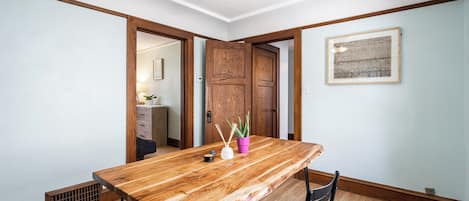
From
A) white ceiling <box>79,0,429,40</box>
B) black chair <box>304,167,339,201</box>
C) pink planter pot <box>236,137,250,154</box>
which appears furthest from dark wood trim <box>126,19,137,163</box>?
black chair <box>304,167,339,201</box>

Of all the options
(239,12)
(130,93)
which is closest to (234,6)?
(239,12)

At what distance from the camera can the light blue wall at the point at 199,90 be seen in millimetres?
3426

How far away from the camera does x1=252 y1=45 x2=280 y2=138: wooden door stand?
12.8 ft

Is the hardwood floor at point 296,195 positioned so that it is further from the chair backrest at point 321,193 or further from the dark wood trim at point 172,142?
the dark wood trim at point 172,142

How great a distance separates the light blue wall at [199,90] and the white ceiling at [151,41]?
164 centimetres

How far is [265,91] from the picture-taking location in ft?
14.1

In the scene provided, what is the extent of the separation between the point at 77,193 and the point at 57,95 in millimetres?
921

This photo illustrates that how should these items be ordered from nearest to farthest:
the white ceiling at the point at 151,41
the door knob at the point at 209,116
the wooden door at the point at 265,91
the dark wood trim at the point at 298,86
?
the dark wood trim at the point at 298,86 → the door knob at the point at 209,116 → the wooden door at the point at 265,91 → the white ceiling at the point at 151,41

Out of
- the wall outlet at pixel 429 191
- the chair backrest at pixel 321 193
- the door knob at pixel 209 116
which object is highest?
the door knob at pixel 209 116

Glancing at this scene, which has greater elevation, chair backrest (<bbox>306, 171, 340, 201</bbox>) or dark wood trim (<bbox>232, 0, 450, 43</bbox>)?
dark wood trim (<bbox>232, 0, 450, 43</bbox>)

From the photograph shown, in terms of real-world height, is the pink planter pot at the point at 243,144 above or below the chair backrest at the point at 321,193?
above

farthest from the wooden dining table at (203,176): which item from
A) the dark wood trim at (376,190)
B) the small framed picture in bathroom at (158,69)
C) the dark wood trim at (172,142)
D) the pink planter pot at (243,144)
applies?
the small framed picture in bathroom at (158,69)

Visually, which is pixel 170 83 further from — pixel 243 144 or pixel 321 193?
pixel 321 193

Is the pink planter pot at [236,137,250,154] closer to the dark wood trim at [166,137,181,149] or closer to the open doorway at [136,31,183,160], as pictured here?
the open doorway at [136,31,183,160]
